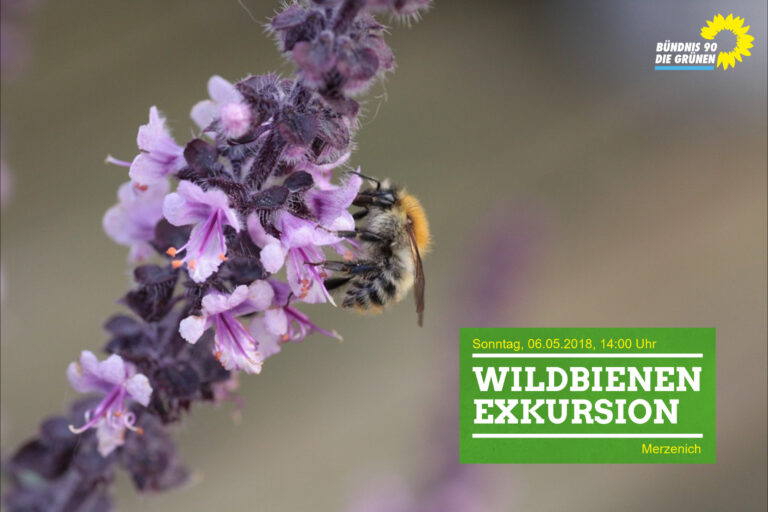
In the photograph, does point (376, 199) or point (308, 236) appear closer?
point (308, 236)

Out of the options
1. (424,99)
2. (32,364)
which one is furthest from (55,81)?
(424,99)

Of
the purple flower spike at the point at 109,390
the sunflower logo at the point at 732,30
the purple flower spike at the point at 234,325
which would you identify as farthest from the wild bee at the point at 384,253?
the sunflower logo at the point at 732,30

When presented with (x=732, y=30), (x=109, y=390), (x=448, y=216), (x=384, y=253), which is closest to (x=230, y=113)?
(x=109, y=390)

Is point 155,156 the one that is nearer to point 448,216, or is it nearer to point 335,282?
point 335,282

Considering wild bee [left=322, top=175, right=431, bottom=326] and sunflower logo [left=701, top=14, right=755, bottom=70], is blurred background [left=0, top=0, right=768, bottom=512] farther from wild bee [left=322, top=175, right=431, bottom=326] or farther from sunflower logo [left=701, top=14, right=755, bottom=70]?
wild bee [left=322, top=175, right=431, bottom=326]

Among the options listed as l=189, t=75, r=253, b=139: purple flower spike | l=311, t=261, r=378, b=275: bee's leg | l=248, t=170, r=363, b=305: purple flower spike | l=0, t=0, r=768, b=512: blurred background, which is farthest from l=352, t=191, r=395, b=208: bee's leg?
l=0, t=0, r=768, b=512: blurred background

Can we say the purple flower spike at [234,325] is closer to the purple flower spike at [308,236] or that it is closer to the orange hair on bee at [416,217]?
the purple flower spike at [308,236]
